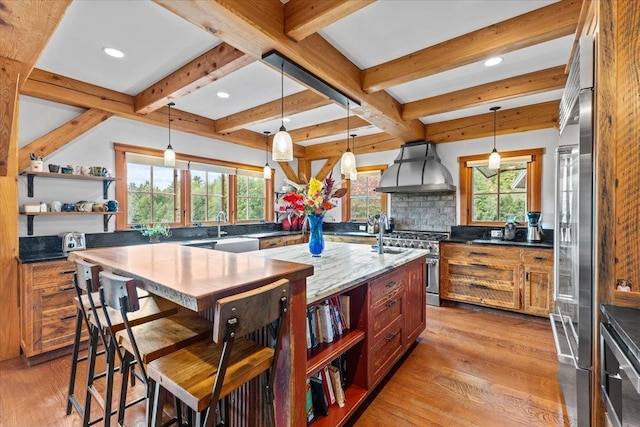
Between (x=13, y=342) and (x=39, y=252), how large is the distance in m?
0.82

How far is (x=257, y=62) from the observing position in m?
2.51

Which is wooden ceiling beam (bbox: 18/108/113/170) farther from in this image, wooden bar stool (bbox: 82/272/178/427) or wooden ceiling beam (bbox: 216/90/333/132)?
wooden bar stool (bbox: 82/272/178/427)

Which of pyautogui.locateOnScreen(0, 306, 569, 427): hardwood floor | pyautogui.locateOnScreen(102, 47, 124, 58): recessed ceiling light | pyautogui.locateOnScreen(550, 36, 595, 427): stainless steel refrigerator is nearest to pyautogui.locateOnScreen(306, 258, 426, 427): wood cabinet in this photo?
pyautogui.locateOnScreen(0, 306, 569, 427): hardwood floor

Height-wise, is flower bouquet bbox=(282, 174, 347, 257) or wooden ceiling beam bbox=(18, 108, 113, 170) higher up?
wooden ceiling beam bbox=(18, 108, 113, 170)

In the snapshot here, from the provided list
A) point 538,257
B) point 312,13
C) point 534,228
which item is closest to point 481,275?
point 538,257

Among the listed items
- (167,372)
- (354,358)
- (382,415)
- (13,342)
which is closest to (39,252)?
(13,342)

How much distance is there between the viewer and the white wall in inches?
114

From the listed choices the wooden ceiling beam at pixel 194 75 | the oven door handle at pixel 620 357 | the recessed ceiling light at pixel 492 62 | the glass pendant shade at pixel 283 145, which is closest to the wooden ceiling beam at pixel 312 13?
the wooden ceiling beam at pixel 194 75

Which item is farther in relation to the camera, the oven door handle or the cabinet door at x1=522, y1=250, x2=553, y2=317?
the cabinet door at x1=522, y1=250, x2=553, y2=317

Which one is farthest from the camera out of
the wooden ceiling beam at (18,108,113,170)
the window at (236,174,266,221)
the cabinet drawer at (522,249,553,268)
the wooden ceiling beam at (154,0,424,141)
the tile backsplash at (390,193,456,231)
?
the window at (236,174,266,221)

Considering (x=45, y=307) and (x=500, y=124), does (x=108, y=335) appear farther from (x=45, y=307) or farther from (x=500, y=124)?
(x=500, y=124)

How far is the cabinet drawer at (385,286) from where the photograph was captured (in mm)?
1951

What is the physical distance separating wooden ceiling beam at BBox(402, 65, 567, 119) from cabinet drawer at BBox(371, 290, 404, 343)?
2.27 meters

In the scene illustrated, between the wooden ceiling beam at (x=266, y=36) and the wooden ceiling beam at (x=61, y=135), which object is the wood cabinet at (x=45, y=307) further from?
the wooden ceiling beam at (x=266, y=36)
